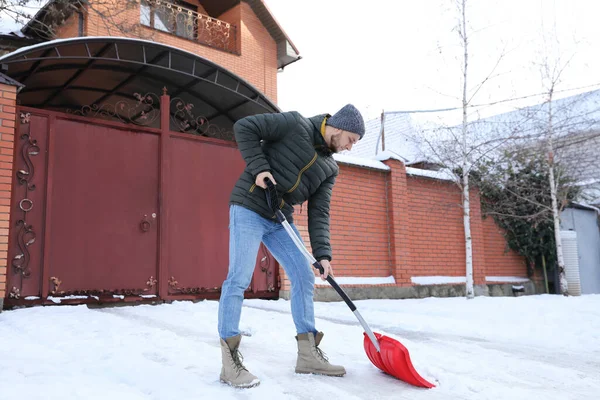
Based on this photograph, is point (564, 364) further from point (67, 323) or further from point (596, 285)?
point (596, 285)

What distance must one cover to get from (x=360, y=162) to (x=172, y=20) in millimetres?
6459

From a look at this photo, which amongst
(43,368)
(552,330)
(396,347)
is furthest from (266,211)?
(552,330)

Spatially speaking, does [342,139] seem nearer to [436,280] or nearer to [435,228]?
[436,280]

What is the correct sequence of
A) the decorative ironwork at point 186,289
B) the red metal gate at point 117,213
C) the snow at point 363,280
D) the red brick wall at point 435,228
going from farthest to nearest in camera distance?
the red brick wall at point 435,228, the snow at point 363,280, the decorative ironwork at point 186,289, the red metal gate at point 117,213

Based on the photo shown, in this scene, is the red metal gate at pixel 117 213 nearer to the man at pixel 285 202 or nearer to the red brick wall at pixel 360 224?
the red brick wall at pixel 360 224

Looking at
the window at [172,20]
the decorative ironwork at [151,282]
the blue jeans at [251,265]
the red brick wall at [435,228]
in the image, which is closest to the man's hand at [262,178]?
the blue jeans at [251,265]

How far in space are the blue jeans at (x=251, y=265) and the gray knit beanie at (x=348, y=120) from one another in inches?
26.8

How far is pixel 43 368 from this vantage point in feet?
9.27

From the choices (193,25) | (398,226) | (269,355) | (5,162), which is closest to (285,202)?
(269,355)

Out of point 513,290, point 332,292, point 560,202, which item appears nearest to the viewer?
point 332,292

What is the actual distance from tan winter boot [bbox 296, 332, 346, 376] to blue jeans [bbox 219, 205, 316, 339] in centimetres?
6

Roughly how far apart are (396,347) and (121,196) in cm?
411

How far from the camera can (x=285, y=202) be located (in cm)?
302

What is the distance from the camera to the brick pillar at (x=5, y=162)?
4.68m
